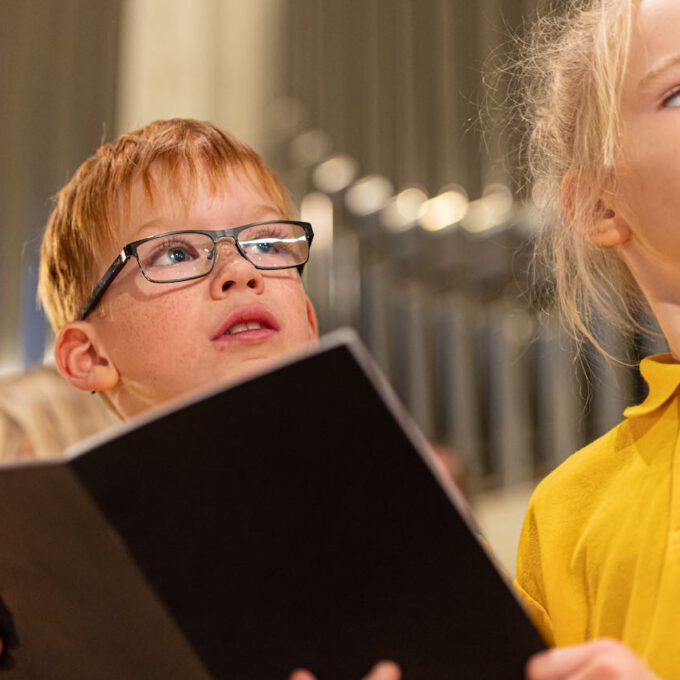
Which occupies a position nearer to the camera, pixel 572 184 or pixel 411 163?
pixel 572 184

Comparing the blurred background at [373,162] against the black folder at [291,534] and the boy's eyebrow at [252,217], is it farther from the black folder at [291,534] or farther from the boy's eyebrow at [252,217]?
the black folder at [291,534]

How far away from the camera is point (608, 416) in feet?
6.24

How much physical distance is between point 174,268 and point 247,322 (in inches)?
3.3

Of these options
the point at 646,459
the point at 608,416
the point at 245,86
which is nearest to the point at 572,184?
the point at 646,459

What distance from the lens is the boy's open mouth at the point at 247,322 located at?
0.94 meters

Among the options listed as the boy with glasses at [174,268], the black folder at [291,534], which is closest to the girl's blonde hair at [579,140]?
the boy with glasses at [174,268]

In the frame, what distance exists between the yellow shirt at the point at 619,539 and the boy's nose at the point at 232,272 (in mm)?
309

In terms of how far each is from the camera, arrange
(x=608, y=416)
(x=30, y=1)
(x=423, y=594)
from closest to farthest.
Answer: (x=423, y=594) → (x=608, y=416) → (x=30, y=1)

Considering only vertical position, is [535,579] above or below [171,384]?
below

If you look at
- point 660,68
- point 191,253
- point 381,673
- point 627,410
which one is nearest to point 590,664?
point 381,673

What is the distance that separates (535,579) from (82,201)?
1.80ft

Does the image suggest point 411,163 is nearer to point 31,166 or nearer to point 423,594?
point 31,166

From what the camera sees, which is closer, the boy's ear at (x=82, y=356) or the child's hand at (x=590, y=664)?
the child's hand at (x=590, y=664)

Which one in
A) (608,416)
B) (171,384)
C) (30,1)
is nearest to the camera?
(171,384)
